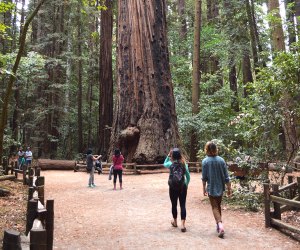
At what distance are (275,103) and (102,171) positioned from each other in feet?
34.5

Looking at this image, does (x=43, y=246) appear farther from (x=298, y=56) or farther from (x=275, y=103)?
(x=298, y=56)

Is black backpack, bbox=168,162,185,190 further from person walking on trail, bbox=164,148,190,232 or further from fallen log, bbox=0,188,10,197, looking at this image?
fallen log, bbox=0,188,10,197

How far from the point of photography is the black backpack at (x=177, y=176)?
589 centimetres

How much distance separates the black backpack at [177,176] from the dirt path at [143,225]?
86 centimetres

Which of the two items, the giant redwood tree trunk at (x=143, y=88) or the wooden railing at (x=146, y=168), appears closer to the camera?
the wooden railing at (x=146, y=168)

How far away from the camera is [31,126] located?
24.4m

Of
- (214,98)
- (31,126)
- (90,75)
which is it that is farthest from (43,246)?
(90,75)

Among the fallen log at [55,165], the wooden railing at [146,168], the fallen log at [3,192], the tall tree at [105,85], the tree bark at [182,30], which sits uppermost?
the tree bark at [182,30]

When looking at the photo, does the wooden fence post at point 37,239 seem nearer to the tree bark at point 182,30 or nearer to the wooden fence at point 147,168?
the wooden fence at point 147,168

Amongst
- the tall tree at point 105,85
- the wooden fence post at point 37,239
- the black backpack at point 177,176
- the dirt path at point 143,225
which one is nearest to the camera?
the wooden fence post at point 37,239

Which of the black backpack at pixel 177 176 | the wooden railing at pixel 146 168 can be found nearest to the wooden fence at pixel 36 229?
the black backpack at pixel 177 176

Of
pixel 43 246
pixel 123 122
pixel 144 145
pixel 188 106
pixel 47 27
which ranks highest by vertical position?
pixel 47 27

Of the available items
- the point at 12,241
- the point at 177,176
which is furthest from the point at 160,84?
the point at 12,241

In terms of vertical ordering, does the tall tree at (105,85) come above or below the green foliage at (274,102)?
above
